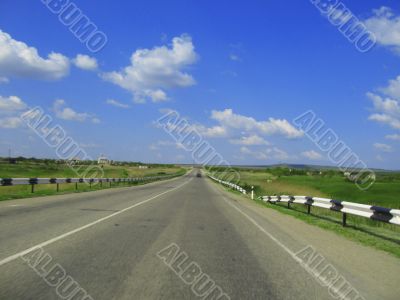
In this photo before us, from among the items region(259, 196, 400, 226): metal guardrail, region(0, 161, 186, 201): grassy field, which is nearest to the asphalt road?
region(259, 196, 400, 226): metal guardrail

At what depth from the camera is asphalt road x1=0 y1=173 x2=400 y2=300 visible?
7.20 m

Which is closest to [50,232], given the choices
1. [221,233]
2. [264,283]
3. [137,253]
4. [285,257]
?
[137,253]

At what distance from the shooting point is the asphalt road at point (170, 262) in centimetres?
720

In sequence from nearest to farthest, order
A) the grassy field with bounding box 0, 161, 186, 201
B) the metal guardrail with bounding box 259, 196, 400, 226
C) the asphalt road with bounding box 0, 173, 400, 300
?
the asphalt road with bounding box 0, 173, 400, 300 < the metal guardrail with bounding box 259, 196, 400, 226 < the grassy field with bounding box 0, 161, 186, 201

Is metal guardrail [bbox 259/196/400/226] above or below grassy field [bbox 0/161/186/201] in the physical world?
above

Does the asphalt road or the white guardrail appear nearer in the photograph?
the asphalt road

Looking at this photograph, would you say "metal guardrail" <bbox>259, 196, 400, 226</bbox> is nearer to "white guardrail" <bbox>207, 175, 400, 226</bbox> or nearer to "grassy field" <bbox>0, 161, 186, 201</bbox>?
"white guardrail" <bbox>207, 175, 400, 226</bbox>

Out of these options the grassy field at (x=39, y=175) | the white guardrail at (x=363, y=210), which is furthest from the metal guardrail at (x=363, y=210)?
the grassy field at (x=39, y=175)

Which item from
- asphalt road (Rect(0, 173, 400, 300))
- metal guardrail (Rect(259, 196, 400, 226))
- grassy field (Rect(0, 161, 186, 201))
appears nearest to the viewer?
asphalt road (Rect(0, 173, 400, 300))

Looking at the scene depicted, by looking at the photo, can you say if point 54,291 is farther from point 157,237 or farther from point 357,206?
point 357,206

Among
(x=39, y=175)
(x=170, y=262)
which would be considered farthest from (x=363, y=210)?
(x=39, y=175)

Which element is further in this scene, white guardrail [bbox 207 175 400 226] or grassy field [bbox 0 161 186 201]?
grassy field [bbox 0 161 186 201]

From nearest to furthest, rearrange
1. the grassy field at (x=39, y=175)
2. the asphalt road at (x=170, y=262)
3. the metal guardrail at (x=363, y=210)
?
the asphalt road at (x=170, y=262) < the metal guardrail at (x=363, y=210) < the grassy field at (x=39, y=175)

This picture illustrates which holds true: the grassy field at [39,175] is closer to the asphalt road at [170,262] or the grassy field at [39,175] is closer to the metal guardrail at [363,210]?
the asphalt road at [170,262]
